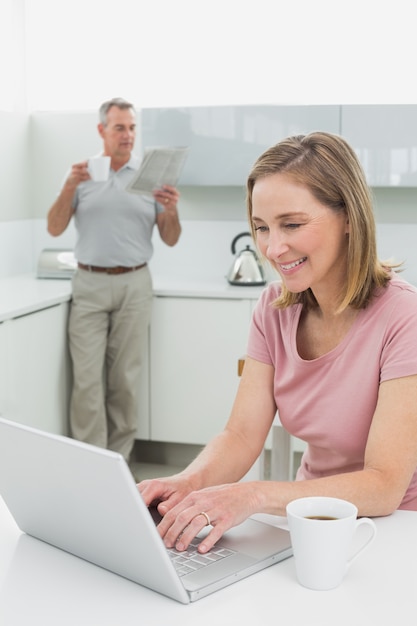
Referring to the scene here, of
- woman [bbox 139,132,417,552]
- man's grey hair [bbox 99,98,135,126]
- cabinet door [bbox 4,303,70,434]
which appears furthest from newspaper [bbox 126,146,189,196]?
woman [bbox 139,132,417,552]

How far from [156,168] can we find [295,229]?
2.04m

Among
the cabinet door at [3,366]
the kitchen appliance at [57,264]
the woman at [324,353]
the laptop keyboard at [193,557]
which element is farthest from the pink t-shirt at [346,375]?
the kitchen appliance at [57,264]

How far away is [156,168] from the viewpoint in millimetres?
3467

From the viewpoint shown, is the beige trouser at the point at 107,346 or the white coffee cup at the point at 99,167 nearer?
the white coffee cup at the point at 99,167

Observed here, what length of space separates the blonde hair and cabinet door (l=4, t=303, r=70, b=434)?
1.98 m

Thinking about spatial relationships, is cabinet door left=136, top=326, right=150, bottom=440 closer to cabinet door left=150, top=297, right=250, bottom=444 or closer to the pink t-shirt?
cabinet door left=150, top=297, right=250, bottom=444

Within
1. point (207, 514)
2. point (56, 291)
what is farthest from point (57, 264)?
point (207, 514)

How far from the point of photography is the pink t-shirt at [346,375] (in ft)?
4.93

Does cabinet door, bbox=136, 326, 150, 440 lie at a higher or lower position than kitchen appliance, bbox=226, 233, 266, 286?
lower

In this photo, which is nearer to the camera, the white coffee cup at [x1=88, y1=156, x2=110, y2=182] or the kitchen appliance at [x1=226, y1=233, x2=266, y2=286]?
the white coffee cup at [x1=88, y1=156, x2=110, y2=182]

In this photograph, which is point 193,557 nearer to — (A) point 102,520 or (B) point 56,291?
(A) point 102,520

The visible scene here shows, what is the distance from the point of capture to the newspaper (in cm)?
343

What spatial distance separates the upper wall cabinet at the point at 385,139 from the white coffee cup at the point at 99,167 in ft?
3.42

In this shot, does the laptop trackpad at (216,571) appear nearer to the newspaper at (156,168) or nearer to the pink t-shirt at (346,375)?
the pink t-shirt at (346,375)
